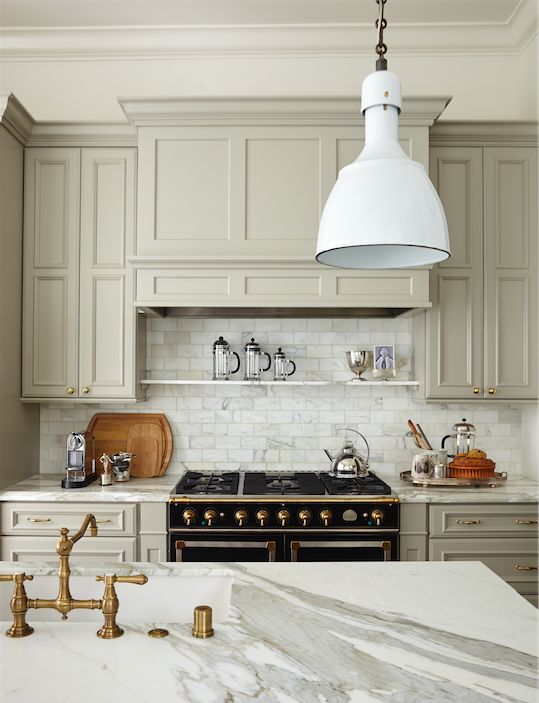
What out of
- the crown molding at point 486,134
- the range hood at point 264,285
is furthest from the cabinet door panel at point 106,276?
the crown molding at point 486,134

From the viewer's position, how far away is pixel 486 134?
345 cm

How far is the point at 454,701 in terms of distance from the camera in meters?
1.17

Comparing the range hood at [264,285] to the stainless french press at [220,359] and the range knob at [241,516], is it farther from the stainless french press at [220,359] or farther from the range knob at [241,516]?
the range knob at [241,516]

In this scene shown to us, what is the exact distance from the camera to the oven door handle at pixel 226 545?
307 centimetres

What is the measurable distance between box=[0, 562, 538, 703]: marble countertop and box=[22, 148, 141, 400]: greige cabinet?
1990mm

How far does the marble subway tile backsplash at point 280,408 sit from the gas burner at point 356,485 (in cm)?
27

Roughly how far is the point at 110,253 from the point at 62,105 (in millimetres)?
1137

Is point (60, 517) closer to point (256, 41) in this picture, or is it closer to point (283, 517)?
point (283, 517)

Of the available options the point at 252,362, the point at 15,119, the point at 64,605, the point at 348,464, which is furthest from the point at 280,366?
the point at 64,605

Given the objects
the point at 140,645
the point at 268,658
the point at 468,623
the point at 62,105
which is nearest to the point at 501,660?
the point at 468,623

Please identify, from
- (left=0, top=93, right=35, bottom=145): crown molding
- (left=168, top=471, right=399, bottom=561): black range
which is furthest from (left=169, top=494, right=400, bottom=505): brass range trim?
(left=0, top=93, right=35, bottom=145): crown molding

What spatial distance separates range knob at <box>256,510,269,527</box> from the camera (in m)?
3.06

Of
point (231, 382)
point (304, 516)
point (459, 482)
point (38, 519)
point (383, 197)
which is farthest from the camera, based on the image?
point (231, 382)

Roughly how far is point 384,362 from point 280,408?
0.67 metres
